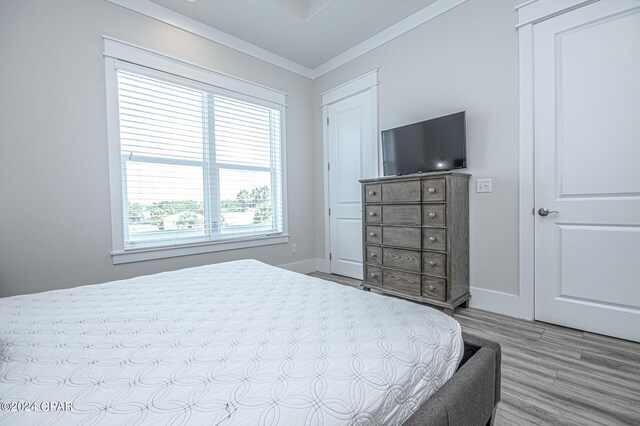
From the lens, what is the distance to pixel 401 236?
2699mm

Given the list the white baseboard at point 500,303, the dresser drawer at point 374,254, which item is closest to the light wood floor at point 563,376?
the white baseboard at point 500,303

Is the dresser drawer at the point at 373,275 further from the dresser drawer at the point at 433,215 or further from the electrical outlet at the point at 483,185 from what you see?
the electrical outlet at the point at 483,185

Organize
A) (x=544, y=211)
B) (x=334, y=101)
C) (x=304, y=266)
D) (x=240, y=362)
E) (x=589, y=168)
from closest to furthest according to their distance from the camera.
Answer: (x=240, y=362) → (x=589, y=168) → (x=544, y=211) → (x=334, y=101) → (x=304, y=266)

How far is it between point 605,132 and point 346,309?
228cm

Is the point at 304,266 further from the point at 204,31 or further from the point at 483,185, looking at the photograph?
the point at 204,31

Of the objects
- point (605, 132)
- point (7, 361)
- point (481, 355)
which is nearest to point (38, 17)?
point (7, 361)

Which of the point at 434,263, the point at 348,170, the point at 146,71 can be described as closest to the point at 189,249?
the point at 146,71

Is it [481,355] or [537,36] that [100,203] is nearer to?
[481,355]

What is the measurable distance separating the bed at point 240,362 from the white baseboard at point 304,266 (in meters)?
2.54

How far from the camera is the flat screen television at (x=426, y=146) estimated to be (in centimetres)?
256

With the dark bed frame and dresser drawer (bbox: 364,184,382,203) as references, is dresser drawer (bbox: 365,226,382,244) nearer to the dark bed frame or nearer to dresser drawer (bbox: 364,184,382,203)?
dresser drawer (bbox: 364,184,382,203)

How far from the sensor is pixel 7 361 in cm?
82

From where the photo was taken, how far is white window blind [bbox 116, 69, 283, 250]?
262 centimetres

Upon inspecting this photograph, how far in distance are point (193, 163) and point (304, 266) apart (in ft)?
6.55
